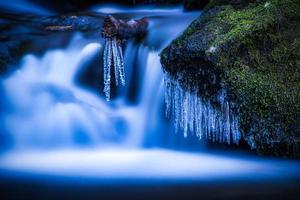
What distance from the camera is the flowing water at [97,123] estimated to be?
4711 millimetres

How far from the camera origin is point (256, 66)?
14.7ft

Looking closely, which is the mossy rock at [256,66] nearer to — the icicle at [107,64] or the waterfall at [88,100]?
the icicle at [107,64]

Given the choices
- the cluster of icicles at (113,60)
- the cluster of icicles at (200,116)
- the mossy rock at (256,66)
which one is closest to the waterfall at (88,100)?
the cluster of icicles at (113,60)

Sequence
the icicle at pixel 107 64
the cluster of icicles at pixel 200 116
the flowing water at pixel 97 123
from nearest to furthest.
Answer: the cluster of icicles at pixel 200 116
the flowing water at pixel 97 123
the icicle at pixel 107 64

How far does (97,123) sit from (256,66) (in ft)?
7.16

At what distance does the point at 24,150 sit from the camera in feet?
18.0

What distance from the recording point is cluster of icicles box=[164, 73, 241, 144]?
447 centimetres

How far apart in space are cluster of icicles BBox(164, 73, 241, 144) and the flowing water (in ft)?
1.18

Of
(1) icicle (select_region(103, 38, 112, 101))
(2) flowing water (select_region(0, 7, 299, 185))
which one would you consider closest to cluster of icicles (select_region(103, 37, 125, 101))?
(1) icicle (select_region(103, 38, 112, 101))

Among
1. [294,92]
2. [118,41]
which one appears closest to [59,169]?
[118,41]

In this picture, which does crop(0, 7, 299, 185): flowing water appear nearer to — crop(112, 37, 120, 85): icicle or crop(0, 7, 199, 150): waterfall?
crop(0, 7, 199, 150): waterfall

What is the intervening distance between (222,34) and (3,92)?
318 cm

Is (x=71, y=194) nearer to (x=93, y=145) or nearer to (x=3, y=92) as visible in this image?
(x=93, y=145)

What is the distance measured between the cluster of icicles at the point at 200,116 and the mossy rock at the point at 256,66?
9 centimetres
